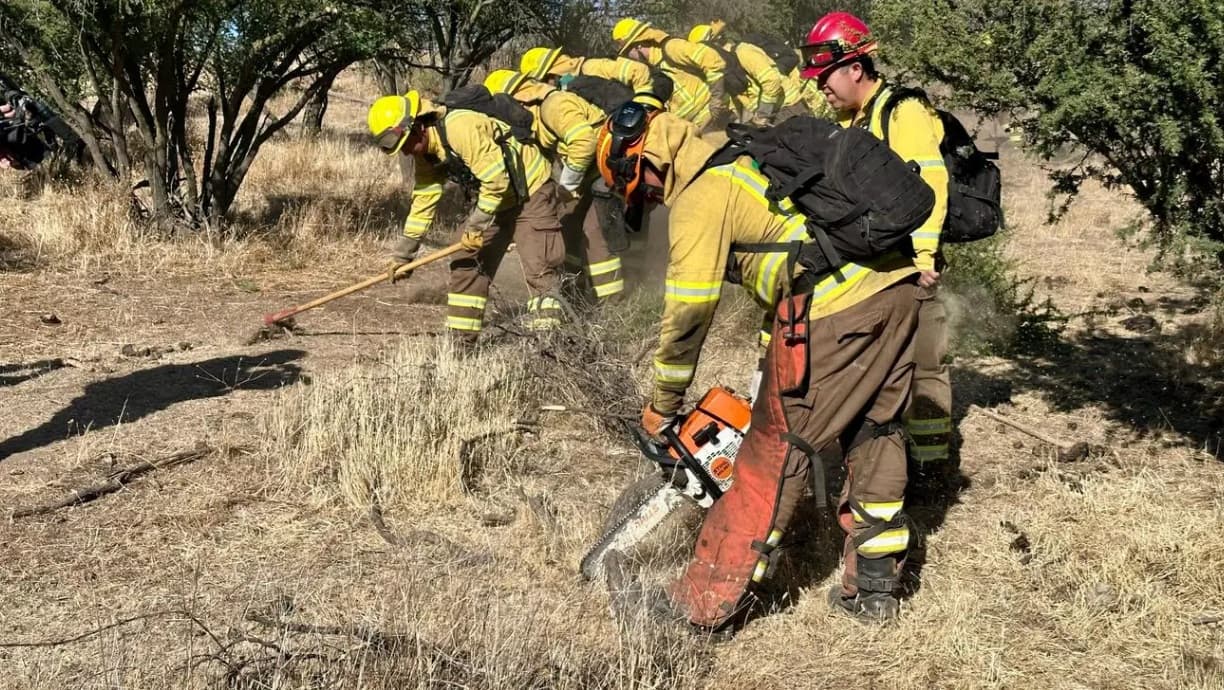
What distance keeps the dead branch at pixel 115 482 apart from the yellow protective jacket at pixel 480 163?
2.27m

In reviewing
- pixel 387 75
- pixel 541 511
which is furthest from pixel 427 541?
pixel 387 75

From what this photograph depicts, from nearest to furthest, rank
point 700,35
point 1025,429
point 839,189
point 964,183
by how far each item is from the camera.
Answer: point 839,189 → point 964,183 → point 1025,429 → point 700,35

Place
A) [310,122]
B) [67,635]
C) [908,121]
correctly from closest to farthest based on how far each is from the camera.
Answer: [67,635] → [908,121] → [310,122]

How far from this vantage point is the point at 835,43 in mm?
4453

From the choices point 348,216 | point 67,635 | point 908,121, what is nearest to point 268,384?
point 67,635

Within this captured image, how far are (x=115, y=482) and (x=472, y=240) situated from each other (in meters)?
2.63

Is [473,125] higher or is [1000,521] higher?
[473,125]

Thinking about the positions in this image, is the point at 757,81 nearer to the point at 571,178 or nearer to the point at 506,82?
the point at 506,82

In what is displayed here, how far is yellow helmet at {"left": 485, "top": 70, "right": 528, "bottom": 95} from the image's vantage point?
836cm

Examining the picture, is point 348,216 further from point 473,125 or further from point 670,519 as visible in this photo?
point 670,519

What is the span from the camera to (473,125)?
6.69 meters

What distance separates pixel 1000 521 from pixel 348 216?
771cm

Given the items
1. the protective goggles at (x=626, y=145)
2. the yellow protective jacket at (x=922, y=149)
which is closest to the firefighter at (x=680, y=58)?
the yellow protective jacket at (x=922, y=149)

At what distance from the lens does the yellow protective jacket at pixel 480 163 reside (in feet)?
21.9
